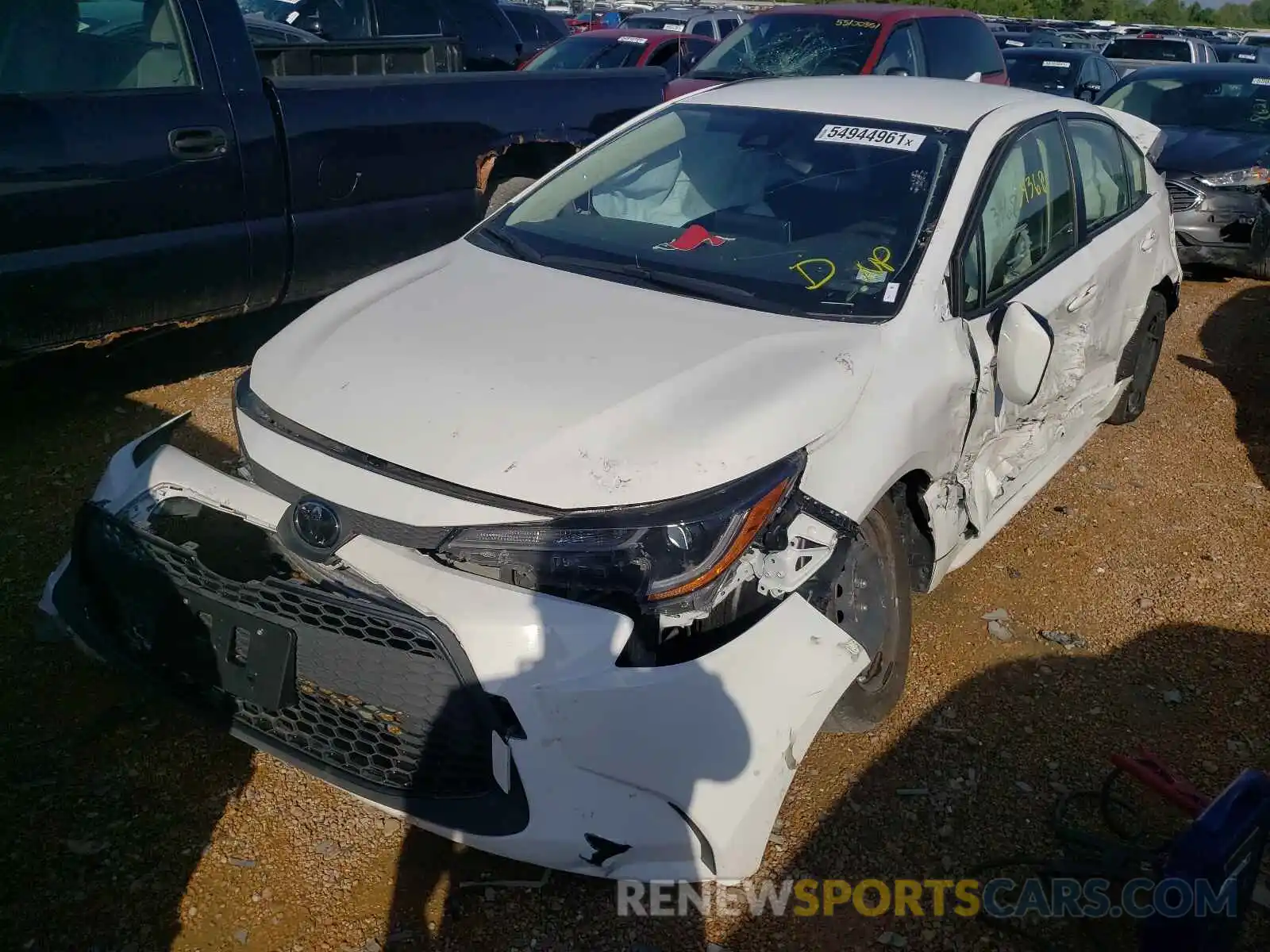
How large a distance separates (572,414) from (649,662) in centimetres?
58

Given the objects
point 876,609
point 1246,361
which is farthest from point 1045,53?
point 876,609

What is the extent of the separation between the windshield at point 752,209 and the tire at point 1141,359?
1979 mm

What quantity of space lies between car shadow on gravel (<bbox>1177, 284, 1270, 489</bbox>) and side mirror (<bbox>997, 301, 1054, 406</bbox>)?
2.55m

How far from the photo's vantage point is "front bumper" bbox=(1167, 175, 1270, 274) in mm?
7816

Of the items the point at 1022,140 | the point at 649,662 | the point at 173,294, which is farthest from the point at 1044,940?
the point at 173,294

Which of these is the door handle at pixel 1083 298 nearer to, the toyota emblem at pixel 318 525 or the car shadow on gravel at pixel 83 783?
the toyota emblem at pixel 318 525

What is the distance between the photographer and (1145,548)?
13.9 feet

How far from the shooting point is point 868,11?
28.8ft

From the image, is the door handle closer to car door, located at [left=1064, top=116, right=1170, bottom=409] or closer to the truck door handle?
car door, located at [left=1064, top=116, right=1170, bottom=409]

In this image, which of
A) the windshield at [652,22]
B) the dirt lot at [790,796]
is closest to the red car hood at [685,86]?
the dirt lot at [790,796]

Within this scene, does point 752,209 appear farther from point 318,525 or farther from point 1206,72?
point 1206,72

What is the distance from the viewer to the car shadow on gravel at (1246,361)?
17.6ft

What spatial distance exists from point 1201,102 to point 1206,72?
33 centimetres

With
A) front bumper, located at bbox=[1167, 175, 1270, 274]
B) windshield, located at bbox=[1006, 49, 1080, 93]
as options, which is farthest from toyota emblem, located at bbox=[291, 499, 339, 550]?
windshield, located at bbox=[1006, 49, 1080, 93]
